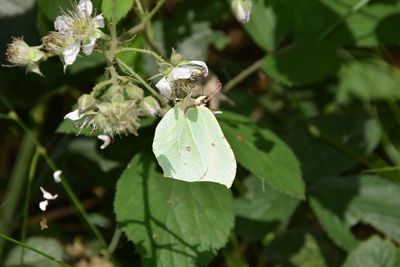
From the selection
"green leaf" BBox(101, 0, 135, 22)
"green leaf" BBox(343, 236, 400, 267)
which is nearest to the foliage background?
"green leaf" BBox(343, 236, 400, 267)

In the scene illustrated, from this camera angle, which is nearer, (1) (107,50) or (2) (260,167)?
(1) (107,50)

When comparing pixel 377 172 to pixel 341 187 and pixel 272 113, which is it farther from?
pixel 272 113

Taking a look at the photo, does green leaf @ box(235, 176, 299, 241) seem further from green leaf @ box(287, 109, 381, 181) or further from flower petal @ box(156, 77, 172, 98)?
flower petal @ box(156, 77, 172, 98)

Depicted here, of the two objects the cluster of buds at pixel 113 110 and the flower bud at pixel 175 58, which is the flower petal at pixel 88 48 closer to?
the cluster of buds at pixel 113 110

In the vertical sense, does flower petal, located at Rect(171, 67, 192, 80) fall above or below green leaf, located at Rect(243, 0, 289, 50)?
above

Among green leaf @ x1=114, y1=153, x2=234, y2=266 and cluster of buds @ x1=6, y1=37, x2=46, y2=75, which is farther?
green leaf @ x1=114, y1=153, x2=234, y2=266

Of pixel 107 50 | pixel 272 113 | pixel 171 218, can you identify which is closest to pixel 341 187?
pixel 272 113
